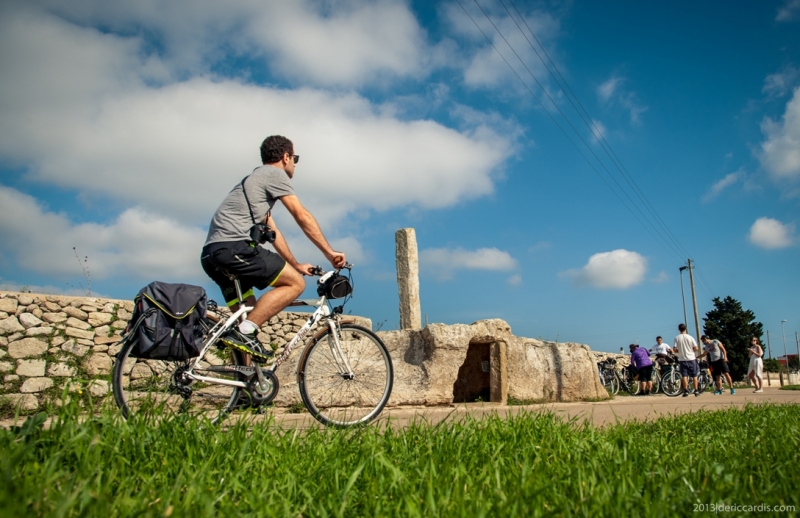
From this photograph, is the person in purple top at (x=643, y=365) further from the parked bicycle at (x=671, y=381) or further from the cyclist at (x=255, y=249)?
the cyclist at (x=255, y=249)

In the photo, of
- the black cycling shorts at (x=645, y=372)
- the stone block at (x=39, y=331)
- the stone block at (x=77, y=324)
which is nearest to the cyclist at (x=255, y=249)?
the stone block at (x=39, y=331)

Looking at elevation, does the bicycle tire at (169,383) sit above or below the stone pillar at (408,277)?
below

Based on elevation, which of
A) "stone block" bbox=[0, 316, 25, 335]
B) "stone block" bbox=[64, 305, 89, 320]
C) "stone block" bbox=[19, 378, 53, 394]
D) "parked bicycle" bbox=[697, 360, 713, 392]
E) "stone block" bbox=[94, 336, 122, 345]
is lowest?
"parked bicycle" bbox=[697, 360, 713, 392]

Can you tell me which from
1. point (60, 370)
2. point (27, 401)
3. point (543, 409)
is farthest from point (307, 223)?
point (60, 370)

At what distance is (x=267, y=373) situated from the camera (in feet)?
12.3

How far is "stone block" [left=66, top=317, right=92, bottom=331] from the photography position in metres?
9.86

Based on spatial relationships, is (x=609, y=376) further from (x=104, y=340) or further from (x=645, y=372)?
(x=104, y=340)

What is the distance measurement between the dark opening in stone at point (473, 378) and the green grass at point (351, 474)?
7.50 meters

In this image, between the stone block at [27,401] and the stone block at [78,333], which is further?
the stone block at [78,333]

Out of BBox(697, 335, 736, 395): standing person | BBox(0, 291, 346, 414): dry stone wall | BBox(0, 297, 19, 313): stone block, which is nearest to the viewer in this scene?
BBox(0, 291, 346, 414): dry stone wall

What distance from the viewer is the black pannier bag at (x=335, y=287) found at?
13.5 feet

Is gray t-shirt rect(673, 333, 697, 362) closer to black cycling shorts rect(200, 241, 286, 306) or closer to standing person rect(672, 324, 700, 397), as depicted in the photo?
standing person rect(672, 324, 700, 397)

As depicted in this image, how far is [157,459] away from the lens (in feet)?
6.42

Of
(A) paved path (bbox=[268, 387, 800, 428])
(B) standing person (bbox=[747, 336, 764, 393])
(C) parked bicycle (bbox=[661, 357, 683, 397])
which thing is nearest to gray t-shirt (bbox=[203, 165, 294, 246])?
(A) paved path (bbox=[268, 387, 800, 428])
